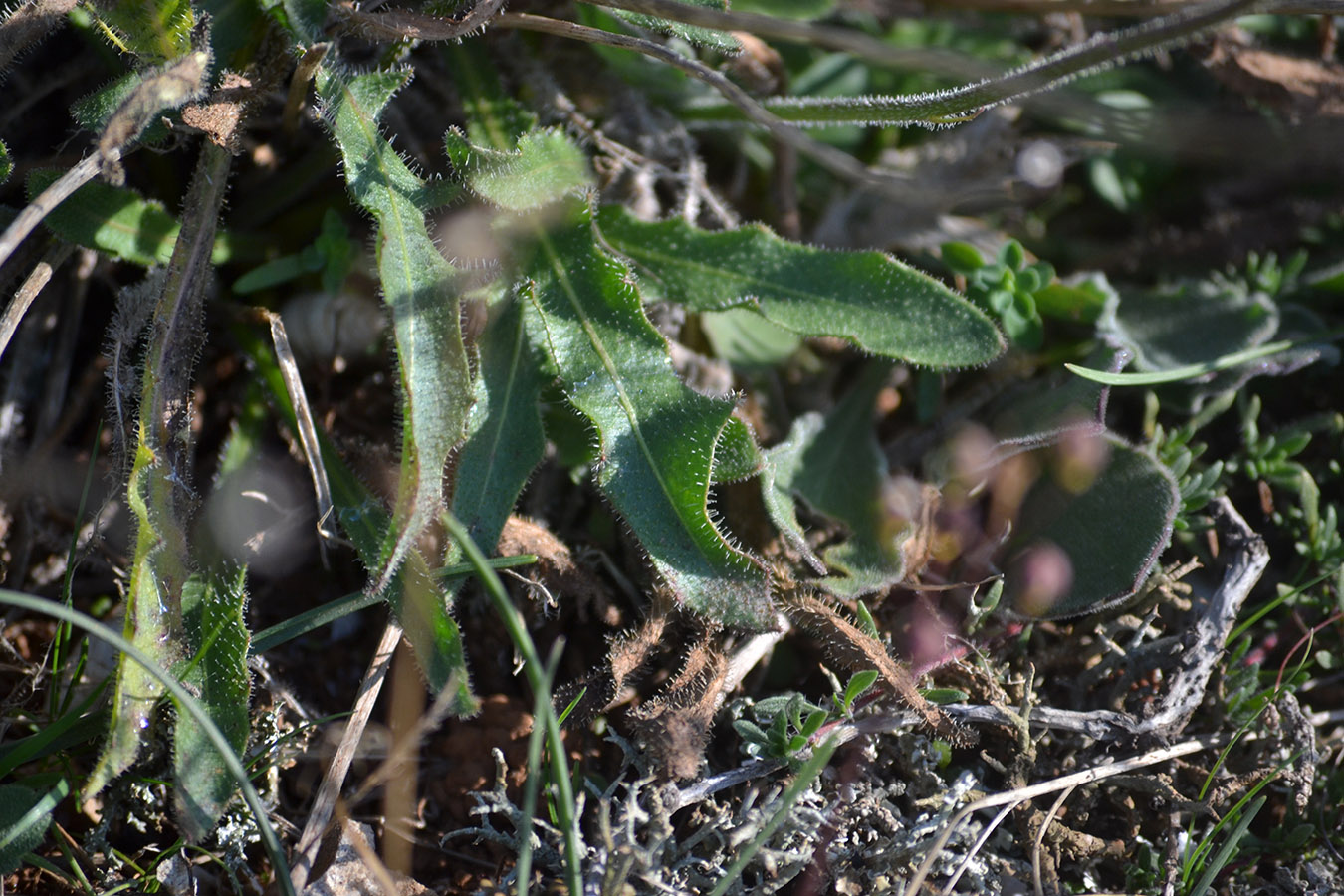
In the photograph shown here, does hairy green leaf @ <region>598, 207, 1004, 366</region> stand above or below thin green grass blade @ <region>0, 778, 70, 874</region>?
above

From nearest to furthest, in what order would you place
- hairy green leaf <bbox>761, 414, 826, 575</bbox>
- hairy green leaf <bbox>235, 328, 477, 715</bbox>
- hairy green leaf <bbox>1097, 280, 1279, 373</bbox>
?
1. hairy green leaf <bbox>235, 328, 477, 715</bbox>
2. hairy green leaf <bbox>761, 414, 826, 575</bbox>
3. hairy green leaf <bbox>1097, 280, 1279, 373</bbox>

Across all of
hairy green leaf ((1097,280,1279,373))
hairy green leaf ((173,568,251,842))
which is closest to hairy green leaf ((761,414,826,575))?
hairy green leaf ((1097,280,1279,373))

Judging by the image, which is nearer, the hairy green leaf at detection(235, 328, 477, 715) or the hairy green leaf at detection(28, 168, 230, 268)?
the hairy green leaf at detection(235, 328, 477, 715)

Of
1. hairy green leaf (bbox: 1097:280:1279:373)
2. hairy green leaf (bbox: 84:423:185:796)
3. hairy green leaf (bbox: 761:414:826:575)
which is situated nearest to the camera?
hairy green leaf (bbox: 84:423:185:796)

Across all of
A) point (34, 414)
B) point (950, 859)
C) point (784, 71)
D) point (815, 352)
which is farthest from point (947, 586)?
point (34, 414)

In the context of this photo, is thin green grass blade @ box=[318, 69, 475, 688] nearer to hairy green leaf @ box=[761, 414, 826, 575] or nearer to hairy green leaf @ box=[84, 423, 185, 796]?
hairy green leaf @ box=[84, 423, 185, 796]

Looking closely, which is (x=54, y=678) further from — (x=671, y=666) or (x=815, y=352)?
(x=815, y=352)

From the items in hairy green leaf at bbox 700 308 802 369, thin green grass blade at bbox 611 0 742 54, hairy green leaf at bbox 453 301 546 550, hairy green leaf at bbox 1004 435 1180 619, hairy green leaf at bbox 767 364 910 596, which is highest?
thin green grass blade at bbox 611 0 742 54

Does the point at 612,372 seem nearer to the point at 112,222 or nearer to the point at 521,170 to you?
the point at 521,170
